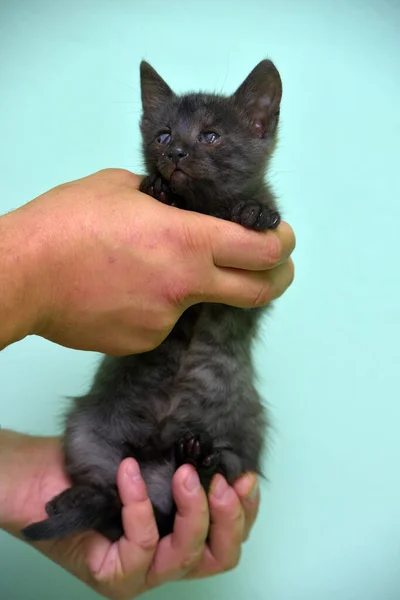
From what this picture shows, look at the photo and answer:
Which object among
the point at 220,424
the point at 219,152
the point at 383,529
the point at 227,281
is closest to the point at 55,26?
the point at 219,152

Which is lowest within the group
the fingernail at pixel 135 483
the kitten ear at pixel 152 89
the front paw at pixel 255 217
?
the fingernail at pixel 135 483

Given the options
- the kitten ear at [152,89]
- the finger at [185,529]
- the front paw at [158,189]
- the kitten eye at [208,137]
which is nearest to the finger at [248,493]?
the finger at [185,529]

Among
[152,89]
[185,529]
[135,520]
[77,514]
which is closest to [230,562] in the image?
[185,529]

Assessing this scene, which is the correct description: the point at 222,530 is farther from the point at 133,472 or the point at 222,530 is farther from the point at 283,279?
the point at 283,279

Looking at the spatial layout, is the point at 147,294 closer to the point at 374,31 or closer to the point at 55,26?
the point at 55,26

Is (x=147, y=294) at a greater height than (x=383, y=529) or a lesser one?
greater

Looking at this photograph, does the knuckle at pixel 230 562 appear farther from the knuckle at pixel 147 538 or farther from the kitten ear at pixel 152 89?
the kitten ear at pixel 152 89

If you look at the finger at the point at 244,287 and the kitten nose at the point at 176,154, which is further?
the kitten nose at the point at 176,154
